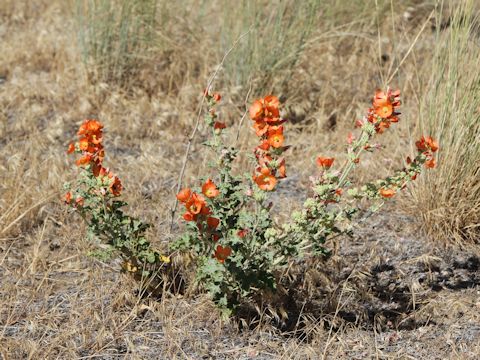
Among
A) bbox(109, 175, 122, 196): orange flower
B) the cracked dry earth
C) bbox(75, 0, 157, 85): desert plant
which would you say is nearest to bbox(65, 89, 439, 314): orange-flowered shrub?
bbox(109, 175, 122, 196): orange flower

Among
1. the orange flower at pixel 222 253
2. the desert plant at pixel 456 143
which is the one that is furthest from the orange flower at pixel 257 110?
the desert plant at pixel 456 143

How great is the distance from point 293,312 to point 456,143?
0.90 m

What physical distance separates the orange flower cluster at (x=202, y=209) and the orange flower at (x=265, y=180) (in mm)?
126

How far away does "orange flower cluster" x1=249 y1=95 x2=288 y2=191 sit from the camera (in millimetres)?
1958

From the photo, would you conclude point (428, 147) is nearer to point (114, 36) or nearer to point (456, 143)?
point (456, 143)

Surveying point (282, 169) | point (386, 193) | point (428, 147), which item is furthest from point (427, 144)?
point (282, 169)

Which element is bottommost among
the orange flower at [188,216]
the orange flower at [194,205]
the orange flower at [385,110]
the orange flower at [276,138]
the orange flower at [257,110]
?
the orange flower at [188,216]

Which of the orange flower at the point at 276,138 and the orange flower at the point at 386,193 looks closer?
the orange flower at the point at 276,138

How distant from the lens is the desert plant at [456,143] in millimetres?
2650

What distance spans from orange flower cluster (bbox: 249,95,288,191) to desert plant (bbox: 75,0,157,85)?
2012mm

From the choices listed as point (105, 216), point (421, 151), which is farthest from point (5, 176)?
point (421, 151)

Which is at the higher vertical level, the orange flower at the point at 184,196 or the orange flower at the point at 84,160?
the orange flower at the point at 184,196

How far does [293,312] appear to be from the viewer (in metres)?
2.42

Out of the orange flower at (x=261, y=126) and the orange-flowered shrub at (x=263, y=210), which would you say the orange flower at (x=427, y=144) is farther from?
the orange flower at (x=261, y=126)
